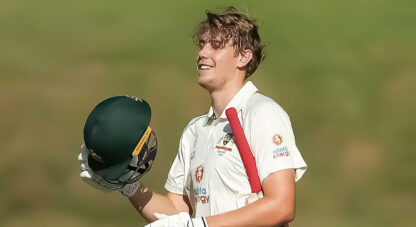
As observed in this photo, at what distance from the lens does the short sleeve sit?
347 centimetres

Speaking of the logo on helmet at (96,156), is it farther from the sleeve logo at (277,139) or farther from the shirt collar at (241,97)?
the sleeve logo at (277,139)

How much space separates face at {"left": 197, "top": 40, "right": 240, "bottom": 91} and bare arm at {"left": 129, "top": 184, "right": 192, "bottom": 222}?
0.52m

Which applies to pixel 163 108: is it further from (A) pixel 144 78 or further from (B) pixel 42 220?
(B) pixel 42 220

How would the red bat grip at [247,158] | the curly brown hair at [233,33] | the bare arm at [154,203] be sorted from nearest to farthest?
the red bat grip at [247,158], the curly brown hair at [233,33], the bare arm at [154,203]

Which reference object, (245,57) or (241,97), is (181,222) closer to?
(241,97)

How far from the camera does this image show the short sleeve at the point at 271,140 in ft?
11.4

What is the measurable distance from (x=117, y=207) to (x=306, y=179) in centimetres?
125

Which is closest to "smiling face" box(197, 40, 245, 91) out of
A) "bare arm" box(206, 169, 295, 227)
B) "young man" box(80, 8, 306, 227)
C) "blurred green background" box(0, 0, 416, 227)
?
"young man" box(80, 8, 306, 227)

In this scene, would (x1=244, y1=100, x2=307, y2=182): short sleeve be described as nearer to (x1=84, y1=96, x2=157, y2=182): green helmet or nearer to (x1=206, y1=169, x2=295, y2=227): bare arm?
(x1=206, y1=169, x2=295, y2=227): bare arm

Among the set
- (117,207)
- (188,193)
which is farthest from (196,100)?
(188,193)

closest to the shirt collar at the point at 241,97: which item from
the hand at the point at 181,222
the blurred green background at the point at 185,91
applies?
the hand at the point at 181,222

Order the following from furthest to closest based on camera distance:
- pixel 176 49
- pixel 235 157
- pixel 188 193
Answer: pixel 176 49, pixel 188 193, pixel 235 157

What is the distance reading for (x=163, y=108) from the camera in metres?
6.90

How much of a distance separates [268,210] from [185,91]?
356cm
